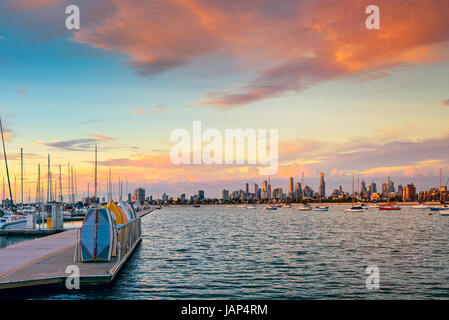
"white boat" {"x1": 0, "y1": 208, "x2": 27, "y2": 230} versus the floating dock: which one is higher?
the floating dock

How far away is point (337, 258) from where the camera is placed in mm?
33812

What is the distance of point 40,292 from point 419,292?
61.5 ft

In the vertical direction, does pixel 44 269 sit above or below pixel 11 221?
above

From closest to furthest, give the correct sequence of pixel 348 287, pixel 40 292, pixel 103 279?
pixel 40 292
pixel 103 279
pixel 348 287

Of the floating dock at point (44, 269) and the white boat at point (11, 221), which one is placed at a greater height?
the floating dock at point (44, 269)

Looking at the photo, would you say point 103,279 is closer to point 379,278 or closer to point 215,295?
point 215,295

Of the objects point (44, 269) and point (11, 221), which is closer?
point (44, 269)

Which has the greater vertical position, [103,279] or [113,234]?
[113,234]

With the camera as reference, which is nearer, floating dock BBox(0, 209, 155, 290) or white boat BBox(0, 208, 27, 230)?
floating dock BBox(0, 209, 155, 290)

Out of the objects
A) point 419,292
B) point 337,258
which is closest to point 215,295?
point 419,292

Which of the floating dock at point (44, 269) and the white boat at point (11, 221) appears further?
the white boat at point (11, 221)
